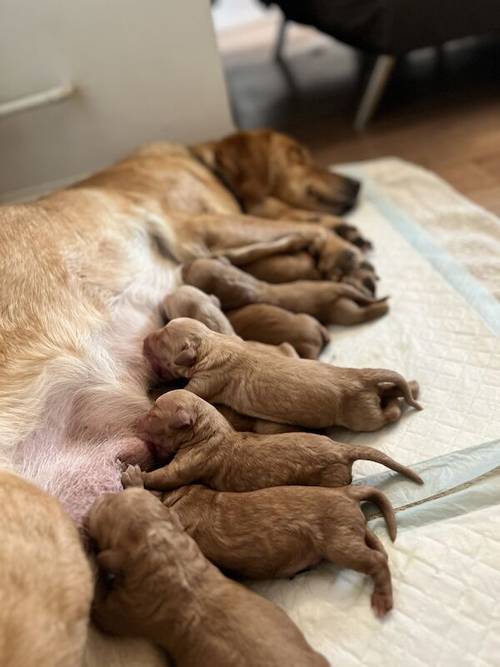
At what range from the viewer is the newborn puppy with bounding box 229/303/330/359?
2.05 m

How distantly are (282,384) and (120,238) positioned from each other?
0.87 meters

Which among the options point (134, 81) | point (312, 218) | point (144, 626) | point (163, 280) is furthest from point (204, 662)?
point (134, 81)

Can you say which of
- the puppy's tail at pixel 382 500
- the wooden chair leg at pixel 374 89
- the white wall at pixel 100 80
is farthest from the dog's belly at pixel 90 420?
the wooden chair leg at pixel 374 89

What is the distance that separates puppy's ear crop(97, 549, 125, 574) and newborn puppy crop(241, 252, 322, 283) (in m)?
1.32

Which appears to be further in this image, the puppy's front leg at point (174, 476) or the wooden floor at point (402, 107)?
the wooden floor at point (402, 107)

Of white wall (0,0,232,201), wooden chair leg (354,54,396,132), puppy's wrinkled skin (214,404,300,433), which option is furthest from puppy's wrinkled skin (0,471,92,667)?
wooden chair leg (354,54,396,132)

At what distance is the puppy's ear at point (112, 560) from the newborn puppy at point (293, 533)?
19 centimetres

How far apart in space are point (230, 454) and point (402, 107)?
120 inches

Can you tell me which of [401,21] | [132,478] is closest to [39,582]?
[132,478]

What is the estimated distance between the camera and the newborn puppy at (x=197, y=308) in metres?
2.03

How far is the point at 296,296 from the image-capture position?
2.21 meters

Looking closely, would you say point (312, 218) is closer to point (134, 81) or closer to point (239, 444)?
point (134, 81)

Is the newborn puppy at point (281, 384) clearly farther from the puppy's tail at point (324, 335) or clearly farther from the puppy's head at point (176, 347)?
the puppy's tail at point (324, 335)

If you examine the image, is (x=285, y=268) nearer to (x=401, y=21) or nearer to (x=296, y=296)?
(x=296, y=296)
